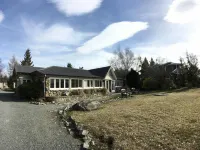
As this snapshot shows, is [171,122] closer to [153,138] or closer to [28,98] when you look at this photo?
[153,138]

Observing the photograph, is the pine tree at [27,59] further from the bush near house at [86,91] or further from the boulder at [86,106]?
the boulder at [86,106]

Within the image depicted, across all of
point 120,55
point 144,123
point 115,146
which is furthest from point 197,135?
point 120,55

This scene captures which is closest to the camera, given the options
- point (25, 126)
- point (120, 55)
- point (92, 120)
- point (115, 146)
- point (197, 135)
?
point (115, 146)

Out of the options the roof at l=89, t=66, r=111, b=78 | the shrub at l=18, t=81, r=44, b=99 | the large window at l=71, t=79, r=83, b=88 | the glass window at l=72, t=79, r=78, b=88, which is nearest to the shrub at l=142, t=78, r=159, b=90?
the roof at l=89, t=66, r=111, b=78

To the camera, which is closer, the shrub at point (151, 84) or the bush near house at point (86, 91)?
the bush near house at point (86, 91)

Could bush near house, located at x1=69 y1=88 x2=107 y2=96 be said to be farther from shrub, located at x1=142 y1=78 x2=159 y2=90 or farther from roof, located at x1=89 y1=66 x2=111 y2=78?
shrub, located at x1=142 y1=78 x2=159 y2=90

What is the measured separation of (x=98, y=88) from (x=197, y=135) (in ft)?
76.5

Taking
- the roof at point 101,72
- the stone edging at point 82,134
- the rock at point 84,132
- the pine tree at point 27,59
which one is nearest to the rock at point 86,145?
the stone edging at point 82,134

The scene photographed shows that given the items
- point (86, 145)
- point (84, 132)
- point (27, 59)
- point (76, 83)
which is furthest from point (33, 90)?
point (27, 59)

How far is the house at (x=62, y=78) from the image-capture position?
75.2 feet

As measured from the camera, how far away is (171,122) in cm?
848

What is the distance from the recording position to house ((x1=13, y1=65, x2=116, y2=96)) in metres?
22.9

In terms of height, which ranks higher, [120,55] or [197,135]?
[120,55]

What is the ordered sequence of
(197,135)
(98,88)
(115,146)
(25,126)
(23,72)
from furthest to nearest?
(98,88)
(23,72)
(25,126)
(197,135)
(115,146)
